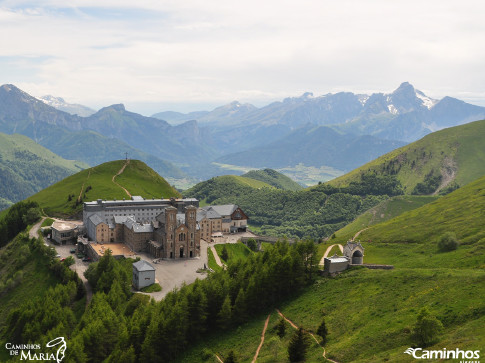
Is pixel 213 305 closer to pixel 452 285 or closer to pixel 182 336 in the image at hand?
pixel 182 336

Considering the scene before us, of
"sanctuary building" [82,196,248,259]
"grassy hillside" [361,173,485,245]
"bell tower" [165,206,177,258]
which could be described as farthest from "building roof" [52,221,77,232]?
"grassy hillside" [361,173,485,245]

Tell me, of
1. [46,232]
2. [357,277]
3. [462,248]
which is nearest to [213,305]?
[357,277]

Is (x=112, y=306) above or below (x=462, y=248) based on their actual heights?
below

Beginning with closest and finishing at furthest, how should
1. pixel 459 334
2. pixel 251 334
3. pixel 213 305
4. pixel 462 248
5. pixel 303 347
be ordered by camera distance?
1. pixel 459 334
2. pixel 303 347
3. pixel 251 334
4. pixel 213 305
5. pixel 462 248

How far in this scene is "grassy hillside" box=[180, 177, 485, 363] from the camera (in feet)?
233

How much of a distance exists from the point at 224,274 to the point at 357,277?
104ft

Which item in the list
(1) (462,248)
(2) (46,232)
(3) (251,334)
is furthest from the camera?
(2) (46,232)

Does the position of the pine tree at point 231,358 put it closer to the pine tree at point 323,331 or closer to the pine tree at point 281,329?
the pine tree at point 281,329

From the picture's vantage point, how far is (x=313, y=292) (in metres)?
106
